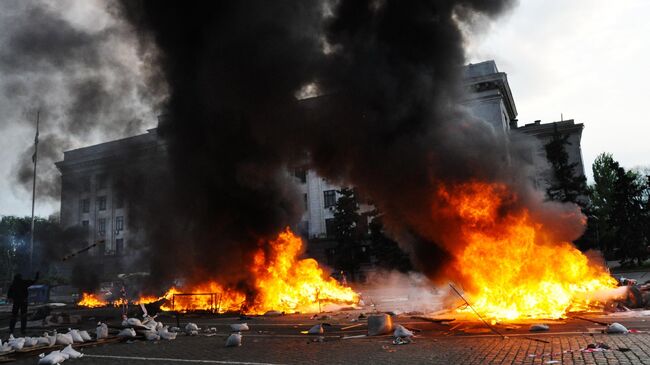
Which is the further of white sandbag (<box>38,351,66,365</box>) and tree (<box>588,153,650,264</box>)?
tree (<box>588,153,650,264</box>)

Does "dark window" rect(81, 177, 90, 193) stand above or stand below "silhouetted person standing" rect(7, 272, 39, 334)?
above

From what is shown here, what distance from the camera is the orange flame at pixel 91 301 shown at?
28141 mm

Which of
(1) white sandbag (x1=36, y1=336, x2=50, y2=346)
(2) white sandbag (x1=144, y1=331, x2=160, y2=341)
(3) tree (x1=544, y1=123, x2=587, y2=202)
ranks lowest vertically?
(2) white sandbag (x1=144, y1=331, x2=160, y2=341)

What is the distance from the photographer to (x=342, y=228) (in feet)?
135

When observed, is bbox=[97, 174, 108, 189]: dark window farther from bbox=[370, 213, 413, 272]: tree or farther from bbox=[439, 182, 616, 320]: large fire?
bbox=[439, 182, 616, 320]: large fire

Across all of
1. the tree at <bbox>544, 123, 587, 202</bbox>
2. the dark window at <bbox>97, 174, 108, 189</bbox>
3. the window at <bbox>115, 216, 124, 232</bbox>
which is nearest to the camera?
the dark window at <bbox>97, 174, 108, 189</bbox>

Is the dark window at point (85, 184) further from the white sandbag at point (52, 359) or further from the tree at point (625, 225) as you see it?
the tree at point (625, 225)

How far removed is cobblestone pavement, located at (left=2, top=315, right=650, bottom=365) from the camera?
7.23 meters

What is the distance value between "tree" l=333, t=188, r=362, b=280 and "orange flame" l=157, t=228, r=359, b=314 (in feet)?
63.7

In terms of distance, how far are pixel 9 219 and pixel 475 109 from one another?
67762 millimetres

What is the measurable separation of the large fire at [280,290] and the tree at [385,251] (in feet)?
45.0

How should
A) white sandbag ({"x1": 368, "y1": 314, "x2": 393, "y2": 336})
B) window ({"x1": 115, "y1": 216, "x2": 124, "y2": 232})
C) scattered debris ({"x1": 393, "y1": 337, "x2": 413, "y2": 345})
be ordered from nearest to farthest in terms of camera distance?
scattered debris ({"x1": 393, "y1": 337, "x2": 413, "y2": 345}) < white sandbag ({"x1": 368, "y1": 314, "x2": 393, "y2": 336}) < window ({"x1": 115, "y1": 216, "x2": 124, "y2": 232})

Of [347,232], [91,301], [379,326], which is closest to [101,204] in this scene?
[91,301]

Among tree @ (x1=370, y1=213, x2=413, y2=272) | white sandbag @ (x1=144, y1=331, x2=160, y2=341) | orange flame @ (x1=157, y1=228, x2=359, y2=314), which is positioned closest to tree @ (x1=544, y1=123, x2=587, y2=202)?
tree @ (x1=370, y1=213, x2=413, y2=272)
